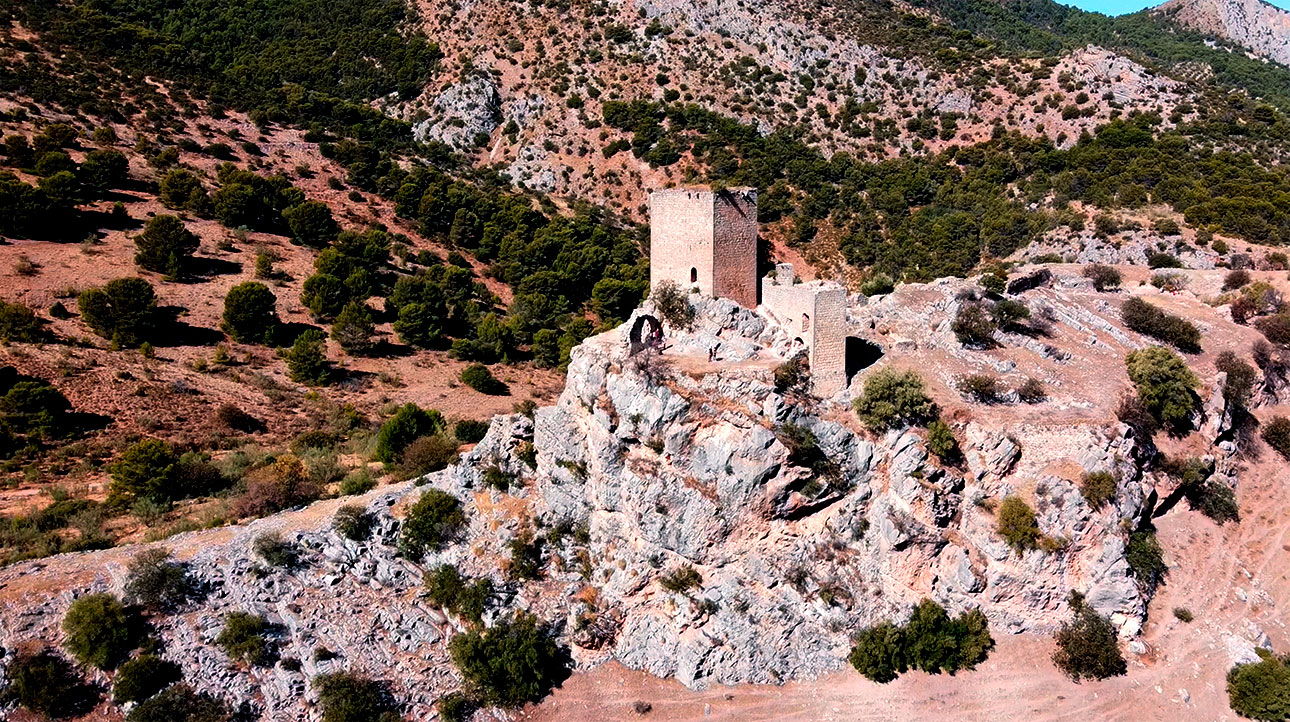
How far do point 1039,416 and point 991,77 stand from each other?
175ft

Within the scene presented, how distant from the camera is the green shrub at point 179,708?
19703 millimetres

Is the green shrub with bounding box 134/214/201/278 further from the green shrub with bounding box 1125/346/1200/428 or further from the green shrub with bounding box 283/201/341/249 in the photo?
the green shrub with bounding box 1125/346/1200/428

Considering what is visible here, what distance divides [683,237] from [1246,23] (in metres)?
153

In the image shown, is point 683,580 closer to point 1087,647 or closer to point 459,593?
point 459,593

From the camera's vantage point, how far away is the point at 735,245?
87.4ft

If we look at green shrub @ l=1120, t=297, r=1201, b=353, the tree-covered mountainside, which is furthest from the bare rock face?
the tree-covered mountainside

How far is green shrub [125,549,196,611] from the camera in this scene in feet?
71.3

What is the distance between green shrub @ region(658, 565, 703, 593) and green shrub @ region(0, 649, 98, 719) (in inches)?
613

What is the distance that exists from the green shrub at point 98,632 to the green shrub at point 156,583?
62 cm

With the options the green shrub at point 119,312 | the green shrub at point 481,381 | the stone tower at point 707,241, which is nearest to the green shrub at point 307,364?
the green shrub at point 119,312

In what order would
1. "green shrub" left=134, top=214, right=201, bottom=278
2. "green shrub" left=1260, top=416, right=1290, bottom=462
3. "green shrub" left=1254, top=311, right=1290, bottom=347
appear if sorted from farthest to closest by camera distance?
"green shrub" left=134, top=214, right=201, bottom=278
"green shrub" left=1254, top=311, right=1290, bottom=347
"green shrub" left=1260, top=416, right=1290, bottom=462

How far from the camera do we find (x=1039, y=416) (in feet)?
81.5

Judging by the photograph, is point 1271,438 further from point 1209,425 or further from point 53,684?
point 53,684

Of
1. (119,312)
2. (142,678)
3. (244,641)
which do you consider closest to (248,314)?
(119,312)
